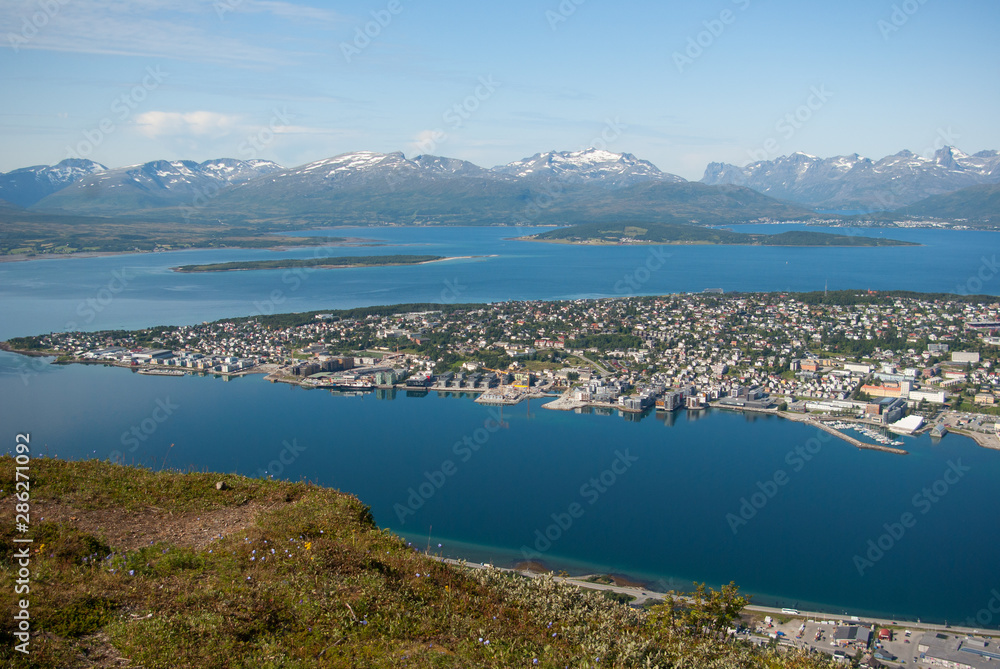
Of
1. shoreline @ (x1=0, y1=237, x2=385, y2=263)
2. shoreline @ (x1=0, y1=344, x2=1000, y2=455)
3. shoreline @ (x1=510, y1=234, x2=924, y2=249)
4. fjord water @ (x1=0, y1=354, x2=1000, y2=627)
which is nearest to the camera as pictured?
fjord water @ (x1=0, y1=354, x2=1000, y2=627)

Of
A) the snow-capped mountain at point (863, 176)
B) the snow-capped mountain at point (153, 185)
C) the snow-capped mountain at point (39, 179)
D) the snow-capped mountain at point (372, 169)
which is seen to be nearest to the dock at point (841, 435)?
the snow-capped mountain at point (153, 185)

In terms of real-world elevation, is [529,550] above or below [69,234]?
below

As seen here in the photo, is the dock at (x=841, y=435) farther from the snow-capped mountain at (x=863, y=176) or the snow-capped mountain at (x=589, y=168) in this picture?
the snow-capped mountain at (x=589, y=168)

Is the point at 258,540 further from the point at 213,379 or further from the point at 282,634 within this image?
the point at 213,379

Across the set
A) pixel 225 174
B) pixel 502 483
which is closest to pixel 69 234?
pixel 502 483

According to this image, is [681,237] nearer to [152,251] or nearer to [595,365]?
[152,251]

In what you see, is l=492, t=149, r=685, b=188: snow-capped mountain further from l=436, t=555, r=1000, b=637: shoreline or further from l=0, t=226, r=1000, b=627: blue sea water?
l=436, t=555, r=1000, b=637: shoreline

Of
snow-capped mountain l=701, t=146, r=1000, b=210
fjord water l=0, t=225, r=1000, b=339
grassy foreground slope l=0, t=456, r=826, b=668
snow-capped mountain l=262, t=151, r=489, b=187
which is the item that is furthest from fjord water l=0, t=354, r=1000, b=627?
snow-capped mountain l=701, t=146, r=1000, b=210
